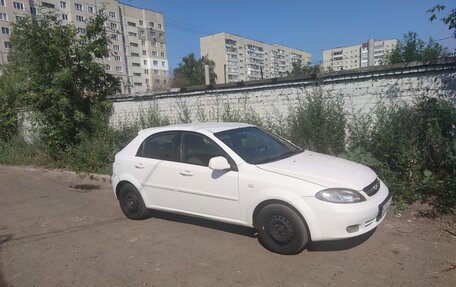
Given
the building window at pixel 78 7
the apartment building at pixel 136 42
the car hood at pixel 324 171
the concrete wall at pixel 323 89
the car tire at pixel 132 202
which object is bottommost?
→ the car tire at pixel 132 202

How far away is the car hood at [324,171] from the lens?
4074mm

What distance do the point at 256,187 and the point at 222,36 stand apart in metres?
85.0

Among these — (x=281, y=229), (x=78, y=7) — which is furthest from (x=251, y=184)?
(x=78, y=7)

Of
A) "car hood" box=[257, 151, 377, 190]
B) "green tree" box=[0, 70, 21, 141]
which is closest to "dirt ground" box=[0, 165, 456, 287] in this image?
"car hood" box=[257, 151, 377, 190]

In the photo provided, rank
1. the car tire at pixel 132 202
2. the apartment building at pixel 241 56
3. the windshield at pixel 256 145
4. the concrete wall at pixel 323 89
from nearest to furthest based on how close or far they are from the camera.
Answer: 1. the windshield at pixel 256 145
2. the car tire at pixel 132 202
3. the concrete wall at pixel 323 89
4. the apartment building at pixel 241 56

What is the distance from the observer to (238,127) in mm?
5473

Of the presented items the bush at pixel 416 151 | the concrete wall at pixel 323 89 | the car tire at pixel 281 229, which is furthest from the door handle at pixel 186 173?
the concrete wall at pixel 323 89

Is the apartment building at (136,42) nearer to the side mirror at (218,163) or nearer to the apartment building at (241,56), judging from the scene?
the apartment building at (241,56)

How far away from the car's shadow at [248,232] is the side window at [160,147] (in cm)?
105

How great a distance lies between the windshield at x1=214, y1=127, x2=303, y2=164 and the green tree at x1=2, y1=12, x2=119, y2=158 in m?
7.48

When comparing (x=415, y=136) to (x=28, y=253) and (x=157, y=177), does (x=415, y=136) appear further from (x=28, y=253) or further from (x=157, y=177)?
(x=28, y=253)

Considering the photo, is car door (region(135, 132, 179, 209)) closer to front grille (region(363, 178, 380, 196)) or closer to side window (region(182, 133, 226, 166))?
side window (region(182, 133, 226, 166))

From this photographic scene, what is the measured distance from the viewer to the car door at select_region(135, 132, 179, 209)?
521 cm

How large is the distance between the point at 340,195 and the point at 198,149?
2058mm
